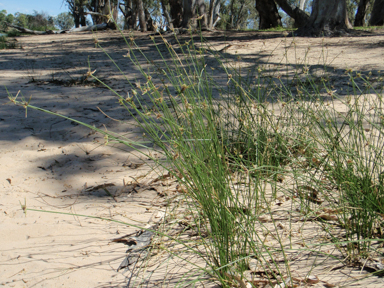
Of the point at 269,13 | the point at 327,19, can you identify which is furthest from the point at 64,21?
the point at 327,19

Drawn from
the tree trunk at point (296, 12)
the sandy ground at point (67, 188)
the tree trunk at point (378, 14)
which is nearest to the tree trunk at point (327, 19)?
the tree trunk at point (296, 12)

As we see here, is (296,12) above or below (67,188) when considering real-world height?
above

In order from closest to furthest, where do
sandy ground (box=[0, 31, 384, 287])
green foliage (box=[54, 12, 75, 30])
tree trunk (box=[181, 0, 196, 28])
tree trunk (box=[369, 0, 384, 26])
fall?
1. sandy ground (box=[0, 31, 384, 287])
2. tree trunk (box=[181, 0, 196, 28])
3. tree trunk (box=[369, 0, 384, 26])
4. green foliage (box=[54, 12, 75, 30])

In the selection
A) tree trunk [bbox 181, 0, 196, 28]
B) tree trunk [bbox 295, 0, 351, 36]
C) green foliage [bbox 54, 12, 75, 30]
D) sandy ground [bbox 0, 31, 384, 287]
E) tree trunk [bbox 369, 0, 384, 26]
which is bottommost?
sandy ground [bbox 0, 31, 384, 287]

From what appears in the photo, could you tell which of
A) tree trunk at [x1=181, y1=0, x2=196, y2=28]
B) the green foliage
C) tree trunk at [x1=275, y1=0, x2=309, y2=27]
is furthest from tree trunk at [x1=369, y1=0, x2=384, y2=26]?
the green foliage

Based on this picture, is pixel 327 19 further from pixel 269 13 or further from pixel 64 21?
pixel 64 21

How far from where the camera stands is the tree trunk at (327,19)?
757 cm

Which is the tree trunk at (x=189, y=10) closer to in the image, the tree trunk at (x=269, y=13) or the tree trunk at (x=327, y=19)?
the tree trunk at (x=327, y=19)

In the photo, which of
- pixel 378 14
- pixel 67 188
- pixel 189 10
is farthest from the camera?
pixel 378 14

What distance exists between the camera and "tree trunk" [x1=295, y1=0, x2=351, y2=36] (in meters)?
7.57

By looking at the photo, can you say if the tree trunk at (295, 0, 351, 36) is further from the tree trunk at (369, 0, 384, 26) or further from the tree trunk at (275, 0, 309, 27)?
the tree trunk at (369, 0, 384, 26)

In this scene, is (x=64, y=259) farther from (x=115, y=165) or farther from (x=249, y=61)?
(x=249, y=61)

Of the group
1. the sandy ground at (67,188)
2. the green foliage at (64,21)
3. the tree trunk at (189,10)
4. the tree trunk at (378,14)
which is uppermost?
the green foliage at (64,21)

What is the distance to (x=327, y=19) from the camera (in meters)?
7.66
